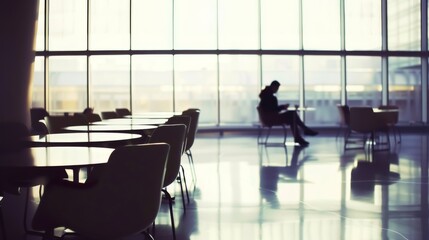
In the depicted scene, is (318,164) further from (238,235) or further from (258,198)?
(238,235)

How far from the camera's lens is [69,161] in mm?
1928

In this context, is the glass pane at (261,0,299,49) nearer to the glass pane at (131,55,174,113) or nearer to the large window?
the large window

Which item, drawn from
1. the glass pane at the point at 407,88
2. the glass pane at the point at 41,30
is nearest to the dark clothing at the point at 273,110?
the glass pane at the point at 407,88

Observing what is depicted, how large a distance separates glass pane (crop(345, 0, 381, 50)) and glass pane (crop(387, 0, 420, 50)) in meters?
0.32

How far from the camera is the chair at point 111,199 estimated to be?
1739mm

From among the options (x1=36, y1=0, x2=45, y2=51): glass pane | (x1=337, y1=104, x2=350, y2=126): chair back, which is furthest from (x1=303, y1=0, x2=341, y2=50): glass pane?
(x1=36, y1=0, x2=45, y2=51): glass pane

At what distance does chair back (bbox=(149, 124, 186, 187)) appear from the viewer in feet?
8.30

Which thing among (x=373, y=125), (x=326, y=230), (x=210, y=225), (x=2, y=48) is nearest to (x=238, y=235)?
(x=210, y=225)

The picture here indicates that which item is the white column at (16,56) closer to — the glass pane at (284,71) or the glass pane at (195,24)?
the glass pane at (195,24)

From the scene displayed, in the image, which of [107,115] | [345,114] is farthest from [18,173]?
[345,114]

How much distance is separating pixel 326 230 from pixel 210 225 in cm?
78

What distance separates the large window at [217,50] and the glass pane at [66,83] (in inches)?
1.1

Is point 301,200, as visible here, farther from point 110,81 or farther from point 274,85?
point 110,81

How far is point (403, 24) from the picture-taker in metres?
13.6
